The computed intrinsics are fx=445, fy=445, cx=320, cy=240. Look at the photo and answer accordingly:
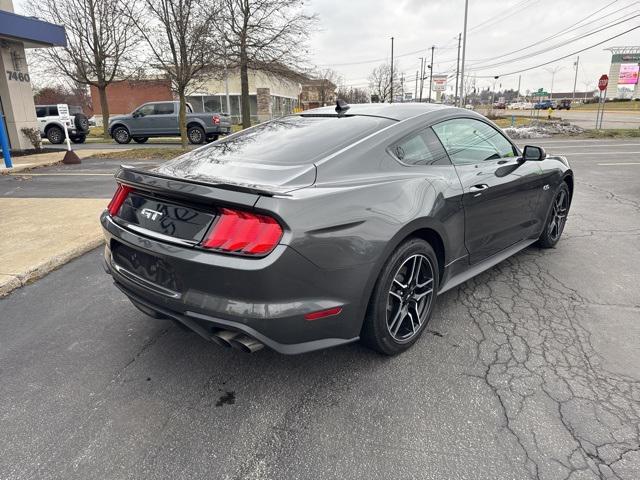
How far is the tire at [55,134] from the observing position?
870 inches

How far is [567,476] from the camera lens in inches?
77.2

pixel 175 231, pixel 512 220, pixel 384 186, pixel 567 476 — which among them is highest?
pixel 384 186

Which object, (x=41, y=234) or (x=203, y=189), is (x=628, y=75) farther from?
(x=203, y=189)

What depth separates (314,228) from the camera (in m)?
2.25

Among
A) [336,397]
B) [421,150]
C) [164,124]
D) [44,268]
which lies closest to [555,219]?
[421,150]

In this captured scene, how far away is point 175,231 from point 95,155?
15.2 m

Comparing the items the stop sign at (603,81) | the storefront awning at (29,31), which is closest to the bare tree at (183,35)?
the storefront awning at (29,31)

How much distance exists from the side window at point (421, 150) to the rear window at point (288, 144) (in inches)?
7.9

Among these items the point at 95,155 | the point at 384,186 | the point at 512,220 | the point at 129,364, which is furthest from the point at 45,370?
the point at 95,155

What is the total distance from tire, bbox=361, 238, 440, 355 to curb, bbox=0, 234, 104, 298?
328 centimetres

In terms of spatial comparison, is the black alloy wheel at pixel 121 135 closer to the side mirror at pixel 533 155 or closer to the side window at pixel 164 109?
the side window at pixel 164 109

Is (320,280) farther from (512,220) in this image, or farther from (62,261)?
(62,261)

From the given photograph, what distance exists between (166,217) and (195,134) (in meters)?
19.2

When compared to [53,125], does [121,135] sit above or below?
below
